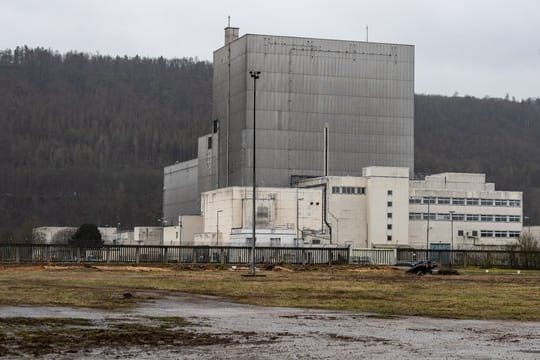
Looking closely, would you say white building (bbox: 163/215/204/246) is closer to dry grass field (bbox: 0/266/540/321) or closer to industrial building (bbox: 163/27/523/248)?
industrial building (bbox: 163/27/523/248)

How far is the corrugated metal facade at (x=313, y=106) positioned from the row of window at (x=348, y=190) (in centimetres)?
809

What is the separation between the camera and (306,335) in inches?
893

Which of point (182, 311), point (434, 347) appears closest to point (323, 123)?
point (182, 311)

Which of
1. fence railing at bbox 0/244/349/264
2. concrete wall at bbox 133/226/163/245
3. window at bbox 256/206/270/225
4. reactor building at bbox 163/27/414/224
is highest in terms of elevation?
reactor building at bbox 163/27/414/224

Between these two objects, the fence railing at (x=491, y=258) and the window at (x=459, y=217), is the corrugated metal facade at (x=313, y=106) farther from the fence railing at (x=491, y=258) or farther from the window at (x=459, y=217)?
the fence railing at (x=491, y=258)

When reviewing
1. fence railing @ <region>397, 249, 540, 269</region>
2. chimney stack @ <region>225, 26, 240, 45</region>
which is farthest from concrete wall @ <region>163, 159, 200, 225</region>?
fence railing @ <region>397, 249, 540, 269</region>

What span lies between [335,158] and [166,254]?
53.3 meters

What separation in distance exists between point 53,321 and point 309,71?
12011 centimetres

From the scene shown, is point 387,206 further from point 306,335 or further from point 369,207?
point 306,335

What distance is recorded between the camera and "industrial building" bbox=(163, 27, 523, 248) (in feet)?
443

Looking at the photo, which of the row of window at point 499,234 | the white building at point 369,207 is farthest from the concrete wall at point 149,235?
the row of window at point 499,234

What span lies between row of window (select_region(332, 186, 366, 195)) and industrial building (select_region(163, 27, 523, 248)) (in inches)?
6.3

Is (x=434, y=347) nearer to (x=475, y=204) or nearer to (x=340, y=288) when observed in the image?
(x=340, y=288)

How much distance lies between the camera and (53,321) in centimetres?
2461
